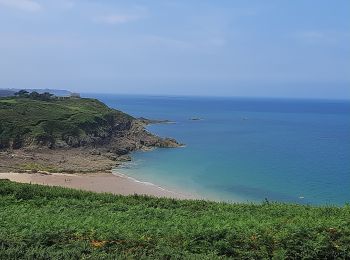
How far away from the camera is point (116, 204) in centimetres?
2189

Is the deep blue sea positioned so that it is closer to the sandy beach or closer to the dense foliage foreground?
the sandy beach

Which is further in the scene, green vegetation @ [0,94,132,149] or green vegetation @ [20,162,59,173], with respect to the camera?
green vegetation @ [0,94,132,149]

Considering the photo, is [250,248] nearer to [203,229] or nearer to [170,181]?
[203,229]

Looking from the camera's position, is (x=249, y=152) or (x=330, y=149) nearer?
(x=249, y=152)

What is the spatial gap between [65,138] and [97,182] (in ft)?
82.1

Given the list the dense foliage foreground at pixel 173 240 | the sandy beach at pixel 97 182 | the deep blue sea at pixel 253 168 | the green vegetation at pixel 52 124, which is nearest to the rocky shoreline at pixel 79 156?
the green vegetation at pixel 52 124

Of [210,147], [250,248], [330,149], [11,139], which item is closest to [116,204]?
[250,248]

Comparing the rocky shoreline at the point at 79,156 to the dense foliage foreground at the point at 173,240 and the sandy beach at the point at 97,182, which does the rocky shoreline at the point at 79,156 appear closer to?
the sandy beach at the point at 97,182

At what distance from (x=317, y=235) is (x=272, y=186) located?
40893 mm

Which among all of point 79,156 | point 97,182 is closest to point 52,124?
point 79,156

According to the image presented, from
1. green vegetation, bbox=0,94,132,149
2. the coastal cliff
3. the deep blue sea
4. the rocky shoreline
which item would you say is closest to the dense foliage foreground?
the deep blue sea

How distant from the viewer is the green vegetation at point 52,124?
69.2 m

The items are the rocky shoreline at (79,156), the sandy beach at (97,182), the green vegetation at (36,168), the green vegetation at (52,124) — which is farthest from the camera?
the green vegetation at (52,124)

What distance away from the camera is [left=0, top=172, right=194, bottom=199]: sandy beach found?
45.6 m
